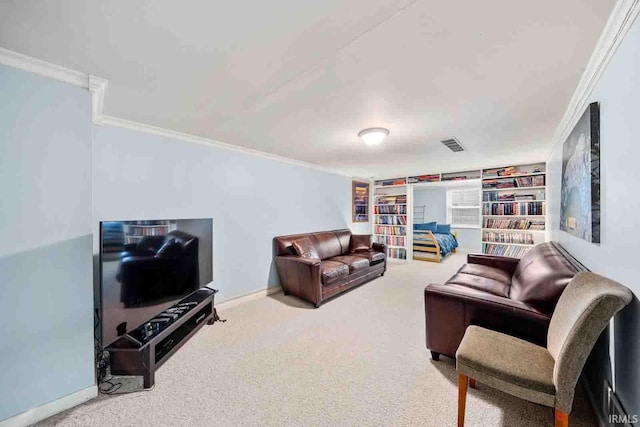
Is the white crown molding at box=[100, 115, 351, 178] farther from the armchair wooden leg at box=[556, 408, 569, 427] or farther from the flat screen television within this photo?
the armchair wooden leg at box=[556, 408, 569, 427]

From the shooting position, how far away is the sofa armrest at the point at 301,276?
3.21m

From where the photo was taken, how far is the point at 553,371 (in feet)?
3.99

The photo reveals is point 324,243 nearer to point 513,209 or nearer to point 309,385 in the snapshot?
point 309,385

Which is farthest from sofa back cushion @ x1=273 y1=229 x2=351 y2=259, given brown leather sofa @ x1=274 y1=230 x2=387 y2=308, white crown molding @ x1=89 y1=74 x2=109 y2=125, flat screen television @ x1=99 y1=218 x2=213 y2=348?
white crown molding @ x1=89 y1=74 x2=109 y2=125

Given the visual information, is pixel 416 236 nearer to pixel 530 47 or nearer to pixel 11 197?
pixel 530 47

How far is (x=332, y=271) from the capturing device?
3.45 metres

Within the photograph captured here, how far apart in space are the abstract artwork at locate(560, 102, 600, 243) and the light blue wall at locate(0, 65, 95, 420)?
329cm

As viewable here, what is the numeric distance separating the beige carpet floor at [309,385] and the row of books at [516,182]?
144 inches

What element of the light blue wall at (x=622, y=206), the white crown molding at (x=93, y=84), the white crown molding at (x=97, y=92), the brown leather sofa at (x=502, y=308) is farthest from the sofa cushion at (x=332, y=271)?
the white crown molding at (x=97, y=92)

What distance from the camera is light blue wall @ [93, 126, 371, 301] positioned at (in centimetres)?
239

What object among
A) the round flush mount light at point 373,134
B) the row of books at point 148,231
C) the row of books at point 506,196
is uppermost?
the round flush mount light at point 373,134

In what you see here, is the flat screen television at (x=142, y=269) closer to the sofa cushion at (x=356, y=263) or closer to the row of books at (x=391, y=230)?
the sofa cushion at (x=356, y=263)

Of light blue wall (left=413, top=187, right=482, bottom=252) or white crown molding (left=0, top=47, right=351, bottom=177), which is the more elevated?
white crown molding (left=0, top=47, right=351, bottom=177)

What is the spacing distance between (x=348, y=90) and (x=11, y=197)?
7.36ft
